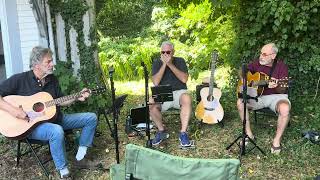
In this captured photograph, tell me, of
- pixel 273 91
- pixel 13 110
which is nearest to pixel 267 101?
pixel 273 91

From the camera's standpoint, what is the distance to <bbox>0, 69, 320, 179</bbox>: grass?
4750 mm

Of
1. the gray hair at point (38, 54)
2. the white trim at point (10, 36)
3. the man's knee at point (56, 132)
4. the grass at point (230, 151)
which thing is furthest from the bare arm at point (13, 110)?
the white trim at point (10, 36)

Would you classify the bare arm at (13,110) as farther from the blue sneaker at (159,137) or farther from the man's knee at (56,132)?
the blue sneaker at (159,137)

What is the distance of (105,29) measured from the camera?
15.0m

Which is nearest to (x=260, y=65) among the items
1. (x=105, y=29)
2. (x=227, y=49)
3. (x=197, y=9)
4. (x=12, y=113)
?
(x=227, y=49)

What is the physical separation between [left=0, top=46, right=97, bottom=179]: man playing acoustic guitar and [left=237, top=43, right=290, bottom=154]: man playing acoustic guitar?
195cm

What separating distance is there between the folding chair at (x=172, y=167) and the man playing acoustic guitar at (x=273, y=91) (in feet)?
9.53

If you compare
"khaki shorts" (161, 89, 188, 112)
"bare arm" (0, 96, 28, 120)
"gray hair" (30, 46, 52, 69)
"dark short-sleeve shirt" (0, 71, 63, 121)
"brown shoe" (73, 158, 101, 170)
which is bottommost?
"brown shoe" (73, 158, 101, 170)

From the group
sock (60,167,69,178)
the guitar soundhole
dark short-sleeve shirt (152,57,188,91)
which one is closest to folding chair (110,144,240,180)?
sock (60,167,69,178)

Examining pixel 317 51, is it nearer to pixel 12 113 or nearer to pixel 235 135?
pixel 235 135

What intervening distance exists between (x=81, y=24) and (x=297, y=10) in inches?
123

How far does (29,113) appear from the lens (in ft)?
14.7

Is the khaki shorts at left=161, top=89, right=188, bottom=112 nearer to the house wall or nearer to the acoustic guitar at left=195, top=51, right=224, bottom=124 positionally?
the acoustic guitar at left=195, top=51, right=224, bottom=124

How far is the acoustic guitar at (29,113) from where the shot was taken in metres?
4.40
